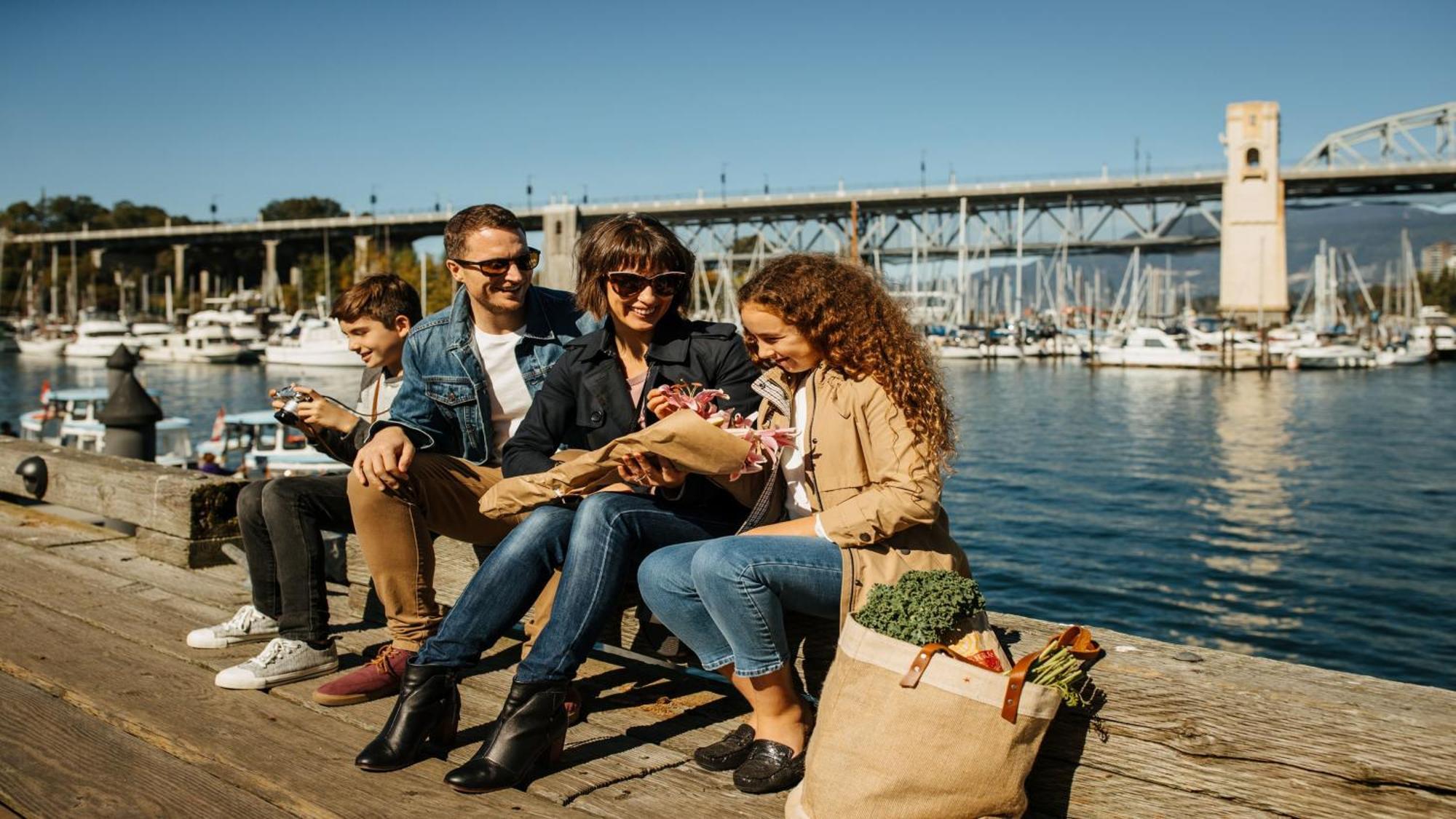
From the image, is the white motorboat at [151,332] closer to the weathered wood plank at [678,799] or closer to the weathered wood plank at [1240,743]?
the weathered wood plank at [678,799]

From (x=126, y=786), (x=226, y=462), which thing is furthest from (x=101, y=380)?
(x=126, y=786)

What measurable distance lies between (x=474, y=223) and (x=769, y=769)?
6.69ft

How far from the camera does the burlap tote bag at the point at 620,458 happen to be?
2803 millimetres

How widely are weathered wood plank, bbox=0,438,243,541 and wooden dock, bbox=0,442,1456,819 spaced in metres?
1.09

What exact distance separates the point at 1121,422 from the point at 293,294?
78608mm

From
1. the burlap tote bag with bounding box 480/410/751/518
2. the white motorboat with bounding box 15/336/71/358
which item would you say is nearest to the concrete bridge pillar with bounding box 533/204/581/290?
the white motorboat with bounding box 15/336/71/358

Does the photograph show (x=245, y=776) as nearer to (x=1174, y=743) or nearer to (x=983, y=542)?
(x=1174, y=743)

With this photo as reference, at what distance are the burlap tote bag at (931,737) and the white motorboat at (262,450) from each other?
1202cm

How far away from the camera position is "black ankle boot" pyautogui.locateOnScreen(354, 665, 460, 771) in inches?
114

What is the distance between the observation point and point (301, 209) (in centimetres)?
12500

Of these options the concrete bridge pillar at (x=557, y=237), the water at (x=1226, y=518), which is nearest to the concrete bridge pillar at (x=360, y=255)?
the concrete bridge pillar at (x=557, y=237)

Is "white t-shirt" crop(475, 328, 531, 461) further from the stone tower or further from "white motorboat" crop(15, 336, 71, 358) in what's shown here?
"white motorboat" crop(15, 336, 71, 358)

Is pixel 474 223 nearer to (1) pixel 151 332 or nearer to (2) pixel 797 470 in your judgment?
(2) pixel 797 470

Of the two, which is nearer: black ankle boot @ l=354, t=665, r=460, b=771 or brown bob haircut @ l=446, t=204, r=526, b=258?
black ankle boot @ l=354, t=665, r=460, b=771
